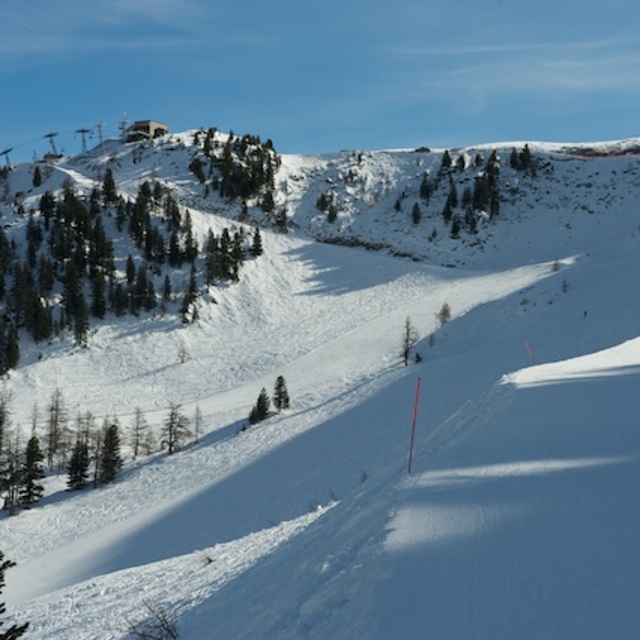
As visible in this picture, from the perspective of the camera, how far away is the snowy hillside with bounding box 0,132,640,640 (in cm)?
694

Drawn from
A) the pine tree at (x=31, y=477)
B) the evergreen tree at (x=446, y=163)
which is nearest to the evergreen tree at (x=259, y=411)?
the pine tree at (x=31, y=477)

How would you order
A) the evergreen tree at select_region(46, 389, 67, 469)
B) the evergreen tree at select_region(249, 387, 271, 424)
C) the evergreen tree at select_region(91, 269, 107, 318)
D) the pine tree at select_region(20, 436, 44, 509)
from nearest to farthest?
1. the pine tree at select_region(20, 436, 44, 509)
2. the evergreen tree at select_region(249, 387, 271, 424)
3. the evergreen tree at select_region(46, 389, 67, 469)
4. the evergreen tree at select_region(91, 269, 107, 318)

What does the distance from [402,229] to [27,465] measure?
75.7 m

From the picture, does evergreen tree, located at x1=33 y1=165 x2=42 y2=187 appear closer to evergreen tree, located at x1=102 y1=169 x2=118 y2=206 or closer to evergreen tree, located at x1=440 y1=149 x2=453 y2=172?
evergreen tree, located at x1=102 y1=169 x2=118 y2=206

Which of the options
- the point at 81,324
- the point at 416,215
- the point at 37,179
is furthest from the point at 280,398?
the point at 37,179

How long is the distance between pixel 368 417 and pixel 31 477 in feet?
83.5

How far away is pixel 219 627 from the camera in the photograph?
27.0ft

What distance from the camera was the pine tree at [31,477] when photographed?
43.7 meters

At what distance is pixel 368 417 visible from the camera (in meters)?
40.7

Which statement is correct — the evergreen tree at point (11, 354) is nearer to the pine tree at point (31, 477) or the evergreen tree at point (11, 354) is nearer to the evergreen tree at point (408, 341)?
the pine tree at point (31, 477)

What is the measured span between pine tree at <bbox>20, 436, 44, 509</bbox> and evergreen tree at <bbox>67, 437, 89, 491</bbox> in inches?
87.7

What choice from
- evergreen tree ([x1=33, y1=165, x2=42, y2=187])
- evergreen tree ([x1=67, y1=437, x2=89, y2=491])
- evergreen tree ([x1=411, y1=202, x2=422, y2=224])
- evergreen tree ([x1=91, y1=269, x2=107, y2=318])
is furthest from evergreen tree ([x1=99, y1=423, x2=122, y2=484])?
evergreen tree ([x1=33, y1=165, x2=42, y2=187])

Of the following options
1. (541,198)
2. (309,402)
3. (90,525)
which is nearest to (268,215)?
(541,198)

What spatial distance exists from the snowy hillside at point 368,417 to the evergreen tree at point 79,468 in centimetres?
148
